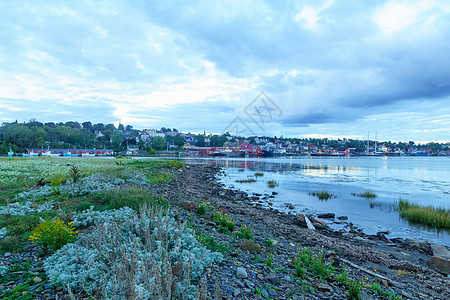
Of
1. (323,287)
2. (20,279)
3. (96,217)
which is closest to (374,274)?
(323,287)

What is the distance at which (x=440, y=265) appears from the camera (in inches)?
314

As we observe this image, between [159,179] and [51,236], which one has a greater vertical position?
[51,236]

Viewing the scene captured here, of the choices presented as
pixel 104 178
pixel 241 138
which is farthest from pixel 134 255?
pixel 241 138

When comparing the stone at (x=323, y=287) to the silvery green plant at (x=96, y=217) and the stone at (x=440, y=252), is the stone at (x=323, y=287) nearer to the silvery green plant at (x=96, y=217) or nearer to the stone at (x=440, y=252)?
the silvery green plant at (x=96, y=217)

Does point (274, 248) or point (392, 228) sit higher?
point (274, 248)

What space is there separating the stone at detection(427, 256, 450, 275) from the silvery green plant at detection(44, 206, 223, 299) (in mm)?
7849

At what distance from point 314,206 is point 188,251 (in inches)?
638

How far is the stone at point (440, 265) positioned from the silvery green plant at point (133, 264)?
7.85 metres

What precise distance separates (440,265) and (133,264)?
9.97 m

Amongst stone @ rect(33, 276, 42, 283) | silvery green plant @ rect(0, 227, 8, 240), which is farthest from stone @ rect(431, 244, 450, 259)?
silvery green plant @ rect(0, 227, 8, 240)

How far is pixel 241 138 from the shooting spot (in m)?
198

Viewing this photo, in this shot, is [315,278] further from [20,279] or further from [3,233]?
[3,233]

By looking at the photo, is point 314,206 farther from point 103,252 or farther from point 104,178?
point 103,252

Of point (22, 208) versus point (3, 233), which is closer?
point (3, 233)
